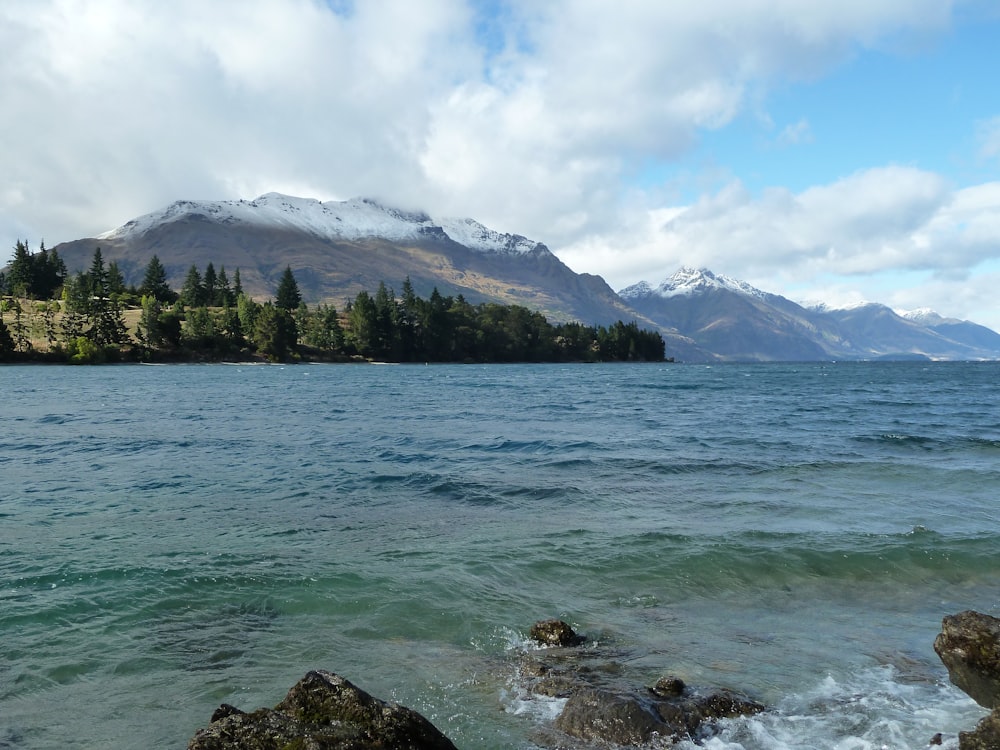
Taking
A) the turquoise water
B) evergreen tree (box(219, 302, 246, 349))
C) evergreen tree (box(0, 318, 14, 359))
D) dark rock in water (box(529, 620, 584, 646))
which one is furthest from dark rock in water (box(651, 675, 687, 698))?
evergreen tree (box(219, 302, 246, 349))

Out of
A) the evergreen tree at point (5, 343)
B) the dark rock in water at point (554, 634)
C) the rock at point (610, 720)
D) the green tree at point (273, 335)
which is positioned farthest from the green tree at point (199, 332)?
the rock at point (610, 720)

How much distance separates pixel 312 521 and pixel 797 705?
14.3 m

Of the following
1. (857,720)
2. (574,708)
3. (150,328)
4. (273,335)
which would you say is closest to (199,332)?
(150,328)

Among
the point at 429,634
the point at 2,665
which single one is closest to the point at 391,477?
the point at 429,634

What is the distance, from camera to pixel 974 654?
1018cm

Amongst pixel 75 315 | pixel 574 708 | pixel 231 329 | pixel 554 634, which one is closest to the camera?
pixel 574 708

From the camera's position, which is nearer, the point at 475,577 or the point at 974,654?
the point at 974,654

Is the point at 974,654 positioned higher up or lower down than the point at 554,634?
higher up

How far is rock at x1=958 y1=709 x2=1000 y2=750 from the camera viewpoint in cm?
801

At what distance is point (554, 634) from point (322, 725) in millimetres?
5621

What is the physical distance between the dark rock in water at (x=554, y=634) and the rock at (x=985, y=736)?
229 inches

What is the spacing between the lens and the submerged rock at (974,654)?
9984mm

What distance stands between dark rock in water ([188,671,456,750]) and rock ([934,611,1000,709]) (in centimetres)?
785

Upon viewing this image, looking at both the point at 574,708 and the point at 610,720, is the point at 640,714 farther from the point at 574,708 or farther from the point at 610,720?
the point at 574,708
